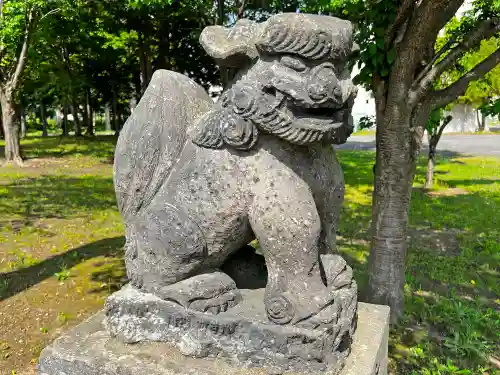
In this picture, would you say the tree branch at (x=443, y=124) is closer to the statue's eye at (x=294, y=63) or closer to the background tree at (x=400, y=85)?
the background tree at (x=400, y=85)

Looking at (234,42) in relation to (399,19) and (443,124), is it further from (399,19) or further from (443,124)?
(443,124)

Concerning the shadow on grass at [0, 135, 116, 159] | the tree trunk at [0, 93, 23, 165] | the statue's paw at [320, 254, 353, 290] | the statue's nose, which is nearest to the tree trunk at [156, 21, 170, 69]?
the shadow on grass at [0, 135, 116, 159]

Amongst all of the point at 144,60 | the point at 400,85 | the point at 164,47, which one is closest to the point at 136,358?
the point at 400,85

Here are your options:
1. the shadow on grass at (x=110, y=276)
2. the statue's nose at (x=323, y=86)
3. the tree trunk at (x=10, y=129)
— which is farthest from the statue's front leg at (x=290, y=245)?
the tree trunk at (x=10, y=129)

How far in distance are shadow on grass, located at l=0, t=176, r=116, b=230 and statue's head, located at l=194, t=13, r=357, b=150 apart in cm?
636

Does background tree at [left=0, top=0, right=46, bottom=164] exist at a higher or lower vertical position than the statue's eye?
higher

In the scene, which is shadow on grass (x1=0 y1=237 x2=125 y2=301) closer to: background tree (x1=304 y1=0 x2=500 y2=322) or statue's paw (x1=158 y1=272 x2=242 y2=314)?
statue's paw (x1=158 y1=272 x2=242 y2=314)

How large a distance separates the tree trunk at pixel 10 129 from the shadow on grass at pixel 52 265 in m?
8.55

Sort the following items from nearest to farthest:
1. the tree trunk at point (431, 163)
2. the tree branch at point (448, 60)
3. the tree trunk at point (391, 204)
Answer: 1. the tree branch at point (448, 60)
2. the tree trunk at point (391, 204)
3. the tree trunk at point (431, 163)

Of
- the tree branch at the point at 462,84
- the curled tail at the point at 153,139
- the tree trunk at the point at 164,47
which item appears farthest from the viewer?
the tree trunk at the point at 164,47

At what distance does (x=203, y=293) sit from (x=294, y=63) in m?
Result: 1.09

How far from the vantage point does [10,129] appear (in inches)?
525

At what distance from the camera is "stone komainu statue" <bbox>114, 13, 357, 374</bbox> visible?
192cm

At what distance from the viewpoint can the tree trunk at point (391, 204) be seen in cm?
393
